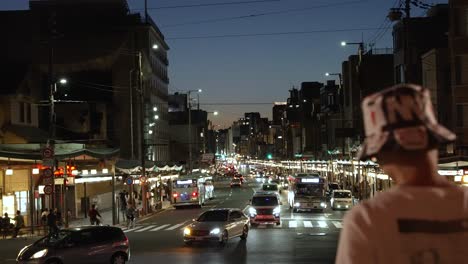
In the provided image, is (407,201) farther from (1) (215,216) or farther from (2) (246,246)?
(1) (215,216)

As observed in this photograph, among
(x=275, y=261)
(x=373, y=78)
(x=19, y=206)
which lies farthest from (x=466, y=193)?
(x=373, y=78)

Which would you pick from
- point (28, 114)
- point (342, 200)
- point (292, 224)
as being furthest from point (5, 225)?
point (342, 200)

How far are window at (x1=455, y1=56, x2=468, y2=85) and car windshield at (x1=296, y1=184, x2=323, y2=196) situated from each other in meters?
14.1

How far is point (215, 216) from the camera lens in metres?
32.8

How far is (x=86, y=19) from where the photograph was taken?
84500 millimetres

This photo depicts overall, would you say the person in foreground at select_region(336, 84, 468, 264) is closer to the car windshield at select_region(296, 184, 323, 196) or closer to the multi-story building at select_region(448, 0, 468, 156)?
the multi-story building at select_region(448, 0, 468, 156)

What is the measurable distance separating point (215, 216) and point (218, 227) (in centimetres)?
176

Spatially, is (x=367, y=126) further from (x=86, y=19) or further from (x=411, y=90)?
(x=86, y=19)

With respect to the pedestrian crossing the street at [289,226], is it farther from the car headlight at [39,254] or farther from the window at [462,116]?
the car headlight at [39,254]

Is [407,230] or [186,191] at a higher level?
[407,230]

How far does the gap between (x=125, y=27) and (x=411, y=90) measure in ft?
276

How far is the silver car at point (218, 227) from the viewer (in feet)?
101

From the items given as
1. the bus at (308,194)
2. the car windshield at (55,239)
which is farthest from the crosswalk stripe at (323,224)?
the car windshield at (55,239)

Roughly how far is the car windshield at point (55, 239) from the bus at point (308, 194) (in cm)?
3347
